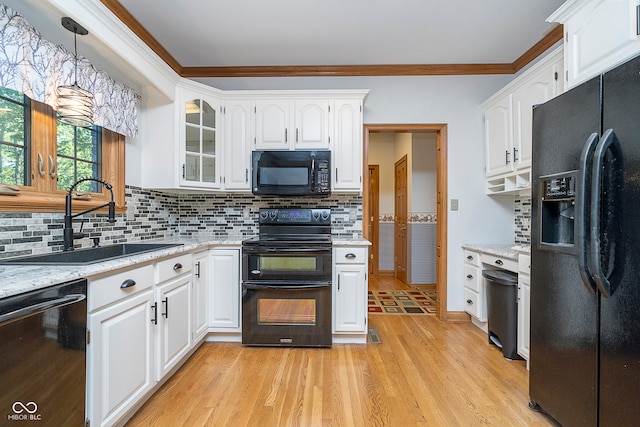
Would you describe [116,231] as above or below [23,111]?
below

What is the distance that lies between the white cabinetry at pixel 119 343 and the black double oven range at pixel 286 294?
0.84 metres

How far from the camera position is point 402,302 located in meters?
3.69

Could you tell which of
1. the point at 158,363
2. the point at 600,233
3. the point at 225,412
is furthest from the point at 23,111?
the point at 600,233

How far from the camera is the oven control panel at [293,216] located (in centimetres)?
301

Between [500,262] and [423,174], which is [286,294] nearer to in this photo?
[500,262]

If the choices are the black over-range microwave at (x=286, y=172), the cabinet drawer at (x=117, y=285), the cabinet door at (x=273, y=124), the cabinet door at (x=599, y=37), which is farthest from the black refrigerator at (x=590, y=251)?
the cabinet drawer at (x=117, y=285)

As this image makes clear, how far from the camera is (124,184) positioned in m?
2.37

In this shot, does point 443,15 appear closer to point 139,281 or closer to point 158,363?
point 139,281

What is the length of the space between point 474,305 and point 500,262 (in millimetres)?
630

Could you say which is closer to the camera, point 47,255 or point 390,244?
point 47,255

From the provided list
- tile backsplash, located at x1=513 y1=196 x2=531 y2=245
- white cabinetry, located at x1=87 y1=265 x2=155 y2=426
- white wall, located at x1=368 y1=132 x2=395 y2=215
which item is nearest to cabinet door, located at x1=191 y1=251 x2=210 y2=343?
white cabinetry, located at x1=87 y1=265 x2=155 y2=426

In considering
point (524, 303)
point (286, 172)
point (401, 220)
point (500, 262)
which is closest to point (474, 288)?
point (500, 262)

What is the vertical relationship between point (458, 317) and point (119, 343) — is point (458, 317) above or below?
below

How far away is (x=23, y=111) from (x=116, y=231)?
922 millimetres
